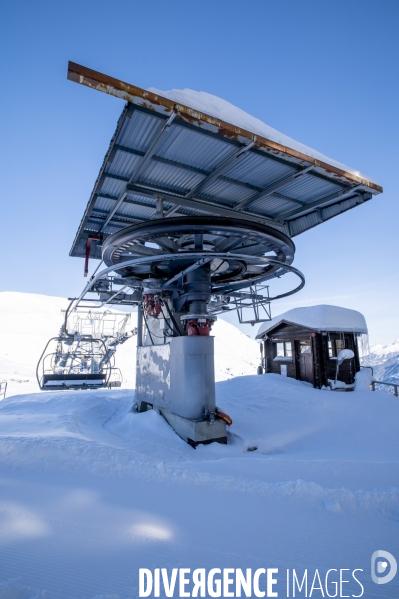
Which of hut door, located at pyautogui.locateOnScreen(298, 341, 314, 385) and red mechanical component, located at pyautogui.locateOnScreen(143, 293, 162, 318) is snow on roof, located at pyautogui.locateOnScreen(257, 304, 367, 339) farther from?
red mechanical component, located at pyautogui.locateOnScreen(143, 293, 162, 318)

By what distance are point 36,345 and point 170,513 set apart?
145 ft

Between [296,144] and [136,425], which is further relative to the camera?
[136,425]

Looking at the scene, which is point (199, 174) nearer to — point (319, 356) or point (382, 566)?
point (382, 566)

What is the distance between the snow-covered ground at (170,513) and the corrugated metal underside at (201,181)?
487 centimetres

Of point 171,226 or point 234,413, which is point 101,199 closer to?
point 171,226

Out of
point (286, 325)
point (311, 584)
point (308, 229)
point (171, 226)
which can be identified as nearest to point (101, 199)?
point (171, 226)

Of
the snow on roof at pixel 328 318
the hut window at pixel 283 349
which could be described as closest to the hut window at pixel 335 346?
the snow on roof at pixel 328 318

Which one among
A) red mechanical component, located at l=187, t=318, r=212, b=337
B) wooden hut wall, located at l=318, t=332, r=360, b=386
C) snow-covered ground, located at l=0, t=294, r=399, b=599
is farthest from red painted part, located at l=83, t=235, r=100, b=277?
wooden hut wall, located at l=318, t=332, r=360, b=386

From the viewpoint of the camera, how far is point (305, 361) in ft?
52.2

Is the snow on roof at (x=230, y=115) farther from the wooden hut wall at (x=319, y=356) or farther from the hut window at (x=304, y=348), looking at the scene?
the hut window at (x=304, y=348)

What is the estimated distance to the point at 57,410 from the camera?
313 inches

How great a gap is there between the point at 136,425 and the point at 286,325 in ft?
40.4

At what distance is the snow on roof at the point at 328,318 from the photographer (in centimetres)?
1530

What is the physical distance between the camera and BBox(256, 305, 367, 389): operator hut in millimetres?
15195
